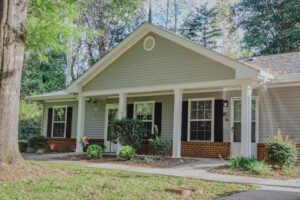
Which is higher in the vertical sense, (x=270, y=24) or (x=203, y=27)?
(x=203, y=27)

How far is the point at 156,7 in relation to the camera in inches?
1120

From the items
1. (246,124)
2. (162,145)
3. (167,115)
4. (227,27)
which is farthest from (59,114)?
(227,27)

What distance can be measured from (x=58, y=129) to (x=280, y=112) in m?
11.4

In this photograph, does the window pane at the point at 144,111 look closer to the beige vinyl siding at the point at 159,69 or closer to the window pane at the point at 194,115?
the beige vinyl siding at the point at 159,69

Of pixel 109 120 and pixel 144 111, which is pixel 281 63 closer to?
pixel 144 111

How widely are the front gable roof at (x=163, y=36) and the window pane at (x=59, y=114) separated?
3449mm

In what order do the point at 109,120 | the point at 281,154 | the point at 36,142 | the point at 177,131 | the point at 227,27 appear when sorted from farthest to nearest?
the point at 227,27
the point at 36,142
the point at 109,120
the point at 177,131
the point at 281,154

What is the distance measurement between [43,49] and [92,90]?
8.55 feet

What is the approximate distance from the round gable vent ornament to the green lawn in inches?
235

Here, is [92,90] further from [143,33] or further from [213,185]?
[213,185]

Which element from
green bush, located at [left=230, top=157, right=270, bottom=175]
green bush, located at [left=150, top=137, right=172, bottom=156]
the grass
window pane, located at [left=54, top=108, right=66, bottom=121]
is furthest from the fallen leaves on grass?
window pane, located at [left=54, top=108, right=66, bottom=121]

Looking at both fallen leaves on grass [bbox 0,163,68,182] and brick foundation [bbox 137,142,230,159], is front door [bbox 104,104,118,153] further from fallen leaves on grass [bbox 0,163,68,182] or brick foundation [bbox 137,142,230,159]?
fallen leaves on grass [bbox 0,163,68,182]

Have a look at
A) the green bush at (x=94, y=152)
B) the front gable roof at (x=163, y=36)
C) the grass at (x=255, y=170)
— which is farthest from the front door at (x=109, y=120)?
the grass at (x=255, y=170)

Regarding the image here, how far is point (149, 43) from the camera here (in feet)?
39.0
